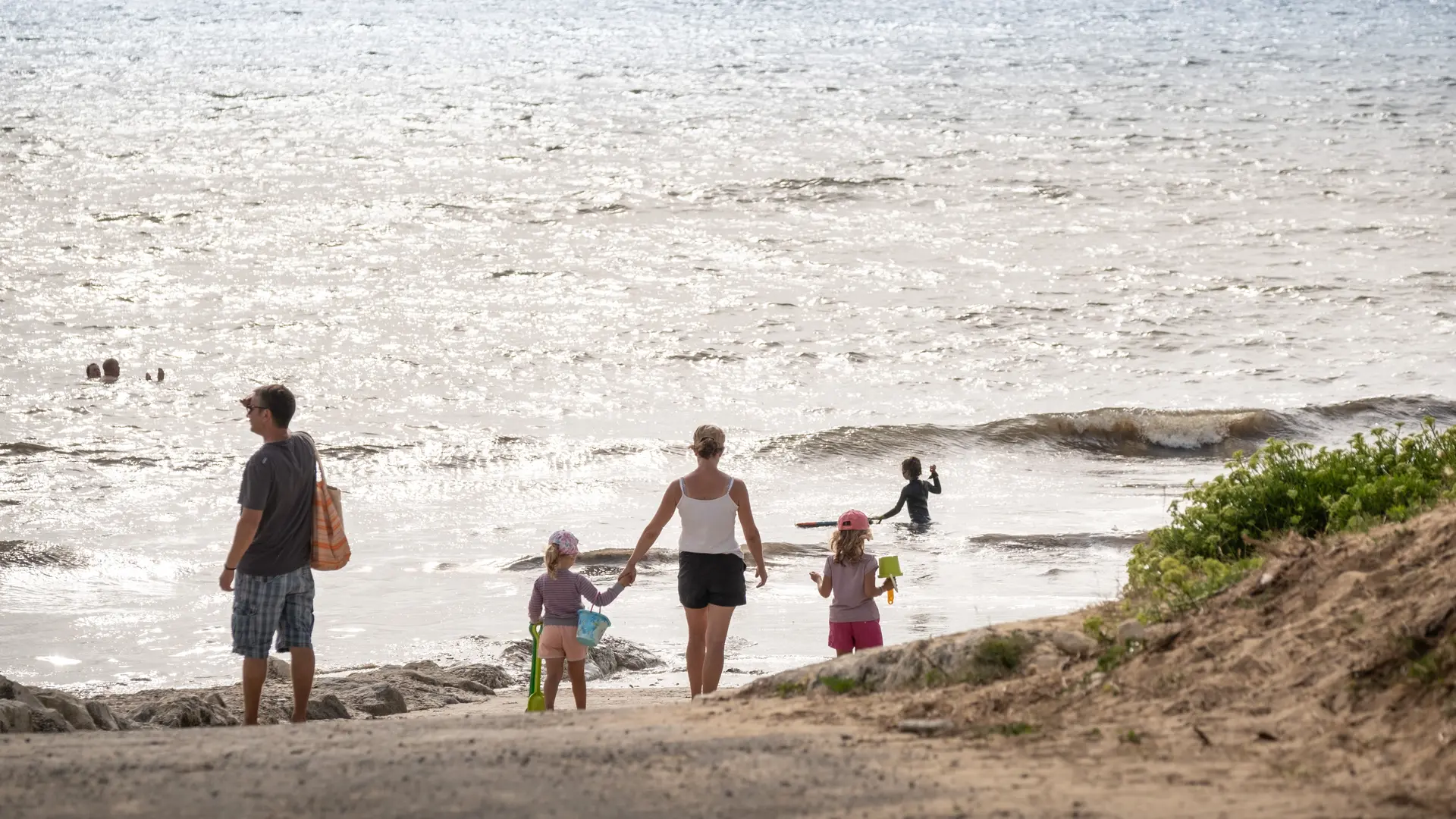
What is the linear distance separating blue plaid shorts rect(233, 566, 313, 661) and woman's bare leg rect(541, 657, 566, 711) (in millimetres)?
1500

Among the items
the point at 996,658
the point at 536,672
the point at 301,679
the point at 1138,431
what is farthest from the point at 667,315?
the point at 996,658

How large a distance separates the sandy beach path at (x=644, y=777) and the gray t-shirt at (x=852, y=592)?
2.47 metres

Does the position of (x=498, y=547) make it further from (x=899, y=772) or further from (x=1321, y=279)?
(x=1321, y=279)

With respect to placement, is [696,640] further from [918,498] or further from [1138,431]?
[1138,431]

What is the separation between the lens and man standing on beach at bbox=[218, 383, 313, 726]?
686 centimetres

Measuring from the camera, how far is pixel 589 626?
8023 mm

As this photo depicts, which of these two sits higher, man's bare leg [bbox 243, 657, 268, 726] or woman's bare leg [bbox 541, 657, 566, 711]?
man's bare leg [bbox 243, 657, 268, 726]

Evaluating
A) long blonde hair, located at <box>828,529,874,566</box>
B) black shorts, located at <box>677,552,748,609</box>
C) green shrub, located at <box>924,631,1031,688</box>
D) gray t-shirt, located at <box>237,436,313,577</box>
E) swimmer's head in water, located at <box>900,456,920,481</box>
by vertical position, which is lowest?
green shrub, located at <box>924,631,1031,688</box>

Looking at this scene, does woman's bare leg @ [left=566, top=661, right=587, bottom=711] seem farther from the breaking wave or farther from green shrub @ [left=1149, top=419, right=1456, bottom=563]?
the breaking wave

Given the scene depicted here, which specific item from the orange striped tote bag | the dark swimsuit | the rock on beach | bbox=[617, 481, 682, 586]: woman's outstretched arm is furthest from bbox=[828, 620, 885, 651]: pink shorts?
the dark swimsuit

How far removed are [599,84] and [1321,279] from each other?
1341 inches

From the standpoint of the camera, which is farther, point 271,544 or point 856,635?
point 856,635

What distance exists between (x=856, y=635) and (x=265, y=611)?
308 cm

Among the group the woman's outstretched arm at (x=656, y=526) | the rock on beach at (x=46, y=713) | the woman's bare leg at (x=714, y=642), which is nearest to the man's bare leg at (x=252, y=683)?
the rock on beach at (x=46, y=713)
